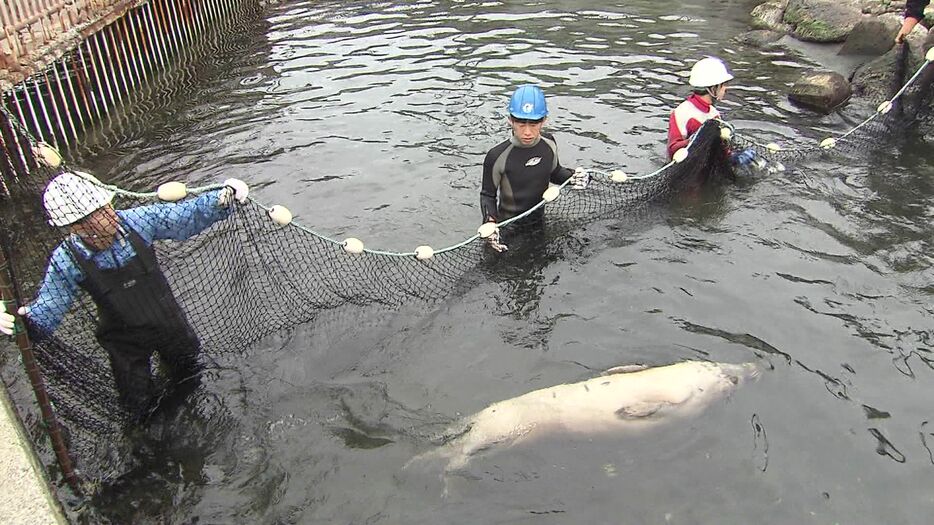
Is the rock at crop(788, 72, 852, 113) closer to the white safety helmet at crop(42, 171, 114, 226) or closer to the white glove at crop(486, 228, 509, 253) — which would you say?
the white glove at crop(486, 228, 509, 253)

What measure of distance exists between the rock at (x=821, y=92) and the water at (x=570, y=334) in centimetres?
31

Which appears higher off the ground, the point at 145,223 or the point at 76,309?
the point at 145,223

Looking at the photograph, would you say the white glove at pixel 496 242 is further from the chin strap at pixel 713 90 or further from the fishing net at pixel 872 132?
the fishing net at pixel 872 132

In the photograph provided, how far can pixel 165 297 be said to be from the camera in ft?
17.2

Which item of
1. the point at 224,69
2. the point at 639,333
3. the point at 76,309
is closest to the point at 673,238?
the point at 639,333

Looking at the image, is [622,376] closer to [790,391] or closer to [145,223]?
[790,391]

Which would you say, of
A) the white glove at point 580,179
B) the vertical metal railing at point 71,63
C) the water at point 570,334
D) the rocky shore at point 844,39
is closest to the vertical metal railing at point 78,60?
the vertical metal railing at point 71,63

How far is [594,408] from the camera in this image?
5379mm

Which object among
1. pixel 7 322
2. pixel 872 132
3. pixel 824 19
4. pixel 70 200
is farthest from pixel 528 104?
pixel 824 19

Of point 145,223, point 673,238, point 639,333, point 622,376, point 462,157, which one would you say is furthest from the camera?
point 462,157

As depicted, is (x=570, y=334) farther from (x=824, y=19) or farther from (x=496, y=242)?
(x=824, y=19)

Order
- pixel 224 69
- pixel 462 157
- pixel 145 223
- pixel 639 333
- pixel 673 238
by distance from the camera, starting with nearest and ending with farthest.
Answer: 1. pixel 145 223
2. pixel 639 333
3. pixel 673 238
4. pixel 462 157
5. pixel 224 69

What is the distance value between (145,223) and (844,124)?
10.6 m

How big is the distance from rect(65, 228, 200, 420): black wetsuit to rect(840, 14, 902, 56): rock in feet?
45.1
